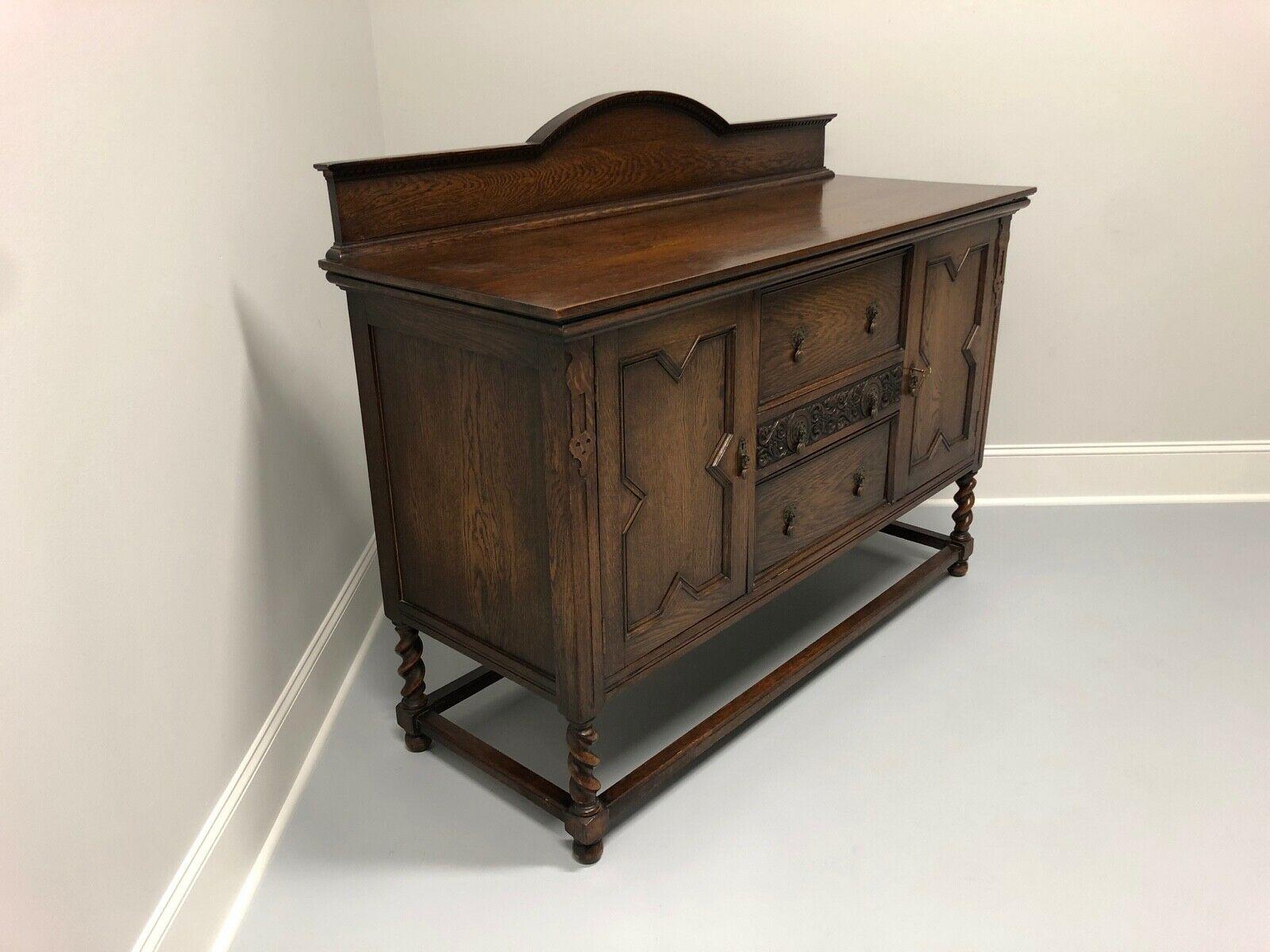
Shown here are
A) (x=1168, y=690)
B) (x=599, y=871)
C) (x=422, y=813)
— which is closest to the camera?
(x=599, y=871)

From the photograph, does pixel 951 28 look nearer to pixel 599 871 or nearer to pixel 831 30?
pixel 831 30

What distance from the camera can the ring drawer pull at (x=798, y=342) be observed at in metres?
2.23

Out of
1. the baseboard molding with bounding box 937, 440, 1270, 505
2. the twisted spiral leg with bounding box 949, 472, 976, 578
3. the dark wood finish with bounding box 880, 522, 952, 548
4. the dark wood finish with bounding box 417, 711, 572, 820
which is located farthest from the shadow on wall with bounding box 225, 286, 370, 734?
the baseboard molding with bounding box 937, 440, 1270, 505

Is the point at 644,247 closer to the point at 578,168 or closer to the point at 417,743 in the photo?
the point at 578,168

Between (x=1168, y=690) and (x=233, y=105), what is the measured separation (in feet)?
8.12

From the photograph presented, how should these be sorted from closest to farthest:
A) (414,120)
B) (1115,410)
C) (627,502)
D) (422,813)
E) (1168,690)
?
(627,502)
(422,813)
(1168,690)
(414,120)
(1115,410)

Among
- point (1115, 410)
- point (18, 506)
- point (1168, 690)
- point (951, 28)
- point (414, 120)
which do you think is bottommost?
point (1168, 690)

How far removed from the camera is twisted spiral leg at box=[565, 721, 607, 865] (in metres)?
2.05

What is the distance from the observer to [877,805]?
2.26 m

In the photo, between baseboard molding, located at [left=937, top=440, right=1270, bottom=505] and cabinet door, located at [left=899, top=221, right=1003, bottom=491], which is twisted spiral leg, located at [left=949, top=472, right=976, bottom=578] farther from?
baseboard molding, located at [left=937, top=440, right=1270, bottom=505]

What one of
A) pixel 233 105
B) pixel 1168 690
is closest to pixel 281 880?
pixel 233 105

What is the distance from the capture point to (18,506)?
1419mm

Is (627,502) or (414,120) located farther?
(414,120)

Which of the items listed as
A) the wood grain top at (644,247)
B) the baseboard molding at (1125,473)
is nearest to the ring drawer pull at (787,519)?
the wood grain top at (644,247)
